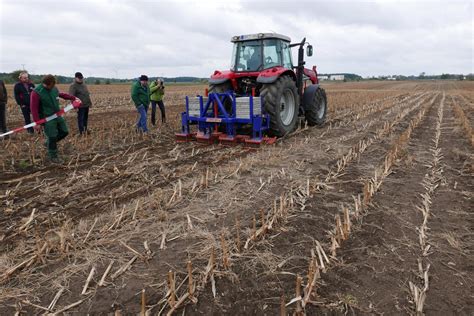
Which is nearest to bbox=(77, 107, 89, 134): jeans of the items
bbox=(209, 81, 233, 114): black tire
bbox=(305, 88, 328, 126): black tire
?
bbox=(209, 81, 233, 114): black tire

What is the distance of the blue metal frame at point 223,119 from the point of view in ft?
24.9

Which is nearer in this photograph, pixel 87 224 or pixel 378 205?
pixel 87 224

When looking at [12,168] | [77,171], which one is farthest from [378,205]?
[12,168]

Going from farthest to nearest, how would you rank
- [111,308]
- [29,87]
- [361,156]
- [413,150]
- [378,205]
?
[29,87]
[413,150]
[361,156]
[378,205]
[111,308]

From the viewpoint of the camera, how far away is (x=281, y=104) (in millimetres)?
8438

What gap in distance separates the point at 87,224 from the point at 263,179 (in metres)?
2.52

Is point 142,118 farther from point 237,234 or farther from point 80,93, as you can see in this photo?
point 237,234

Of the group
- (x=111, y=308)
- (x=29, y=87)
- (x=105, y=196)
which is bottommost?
(x=111, y=308)

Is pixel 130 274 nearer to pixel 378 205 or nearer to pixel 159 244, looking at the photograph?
pixel 159 244

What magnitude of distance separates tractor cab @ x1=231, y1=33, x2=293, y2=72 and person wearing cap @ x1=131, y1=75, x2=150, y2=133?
7.62ft

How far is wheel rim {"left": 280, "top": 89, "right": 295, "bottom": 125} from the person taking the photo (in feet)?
28.1

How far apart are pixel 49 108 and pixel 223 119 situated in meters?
3.33

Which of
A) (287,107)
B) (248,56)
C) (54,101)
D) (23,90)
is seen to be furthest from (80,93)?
(287,107)

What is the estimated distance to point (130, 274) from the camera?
287 centimetres
